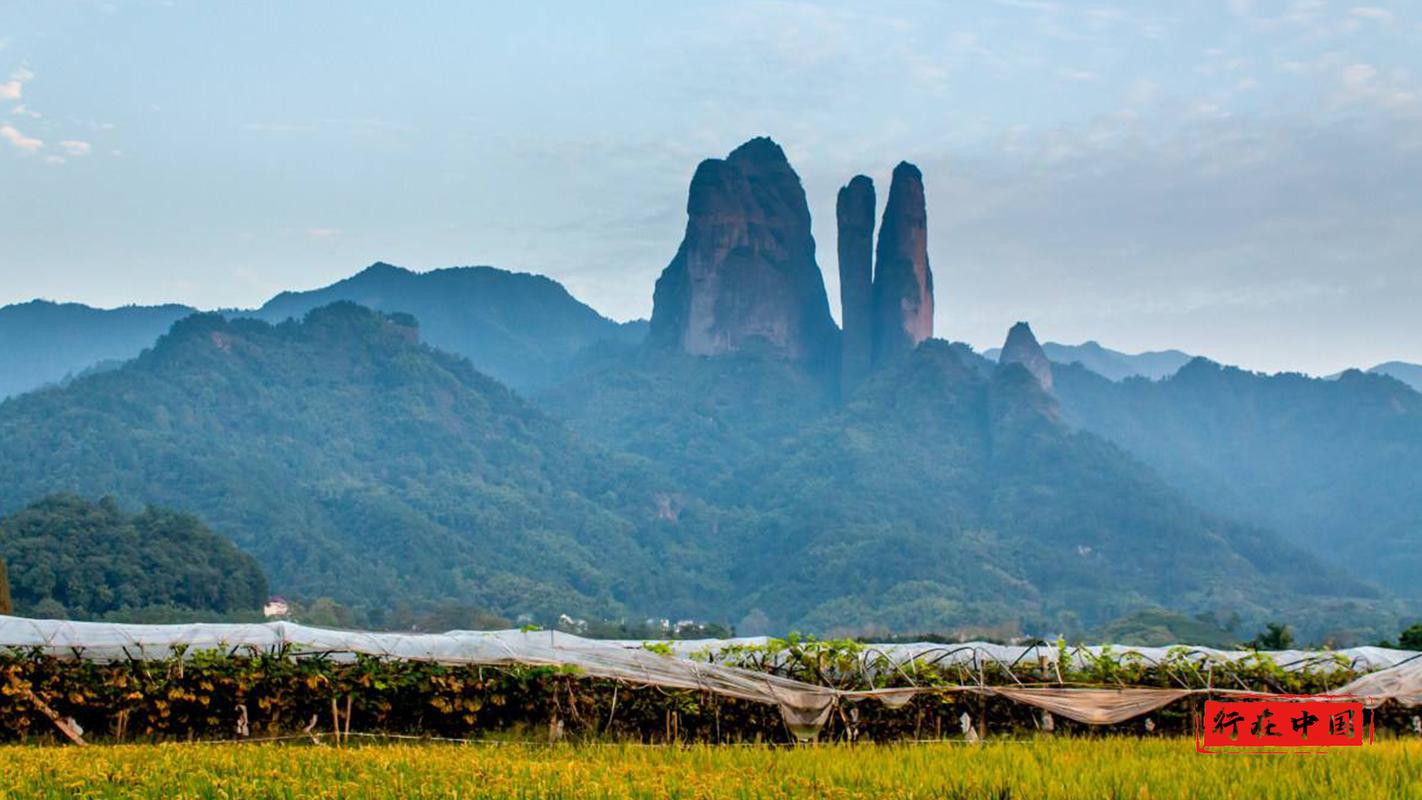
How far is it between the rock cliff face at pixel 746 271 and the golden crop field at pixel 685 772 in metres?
166

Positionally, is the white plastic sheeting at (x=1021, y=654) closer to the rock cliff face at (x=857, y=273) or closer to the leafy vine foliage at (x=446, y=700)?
the leafy vine foliage at (x=446, y=700)

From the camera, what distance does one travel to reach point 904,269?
168 m

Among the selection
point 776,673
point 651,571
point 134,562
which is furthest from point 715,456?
point 776,673

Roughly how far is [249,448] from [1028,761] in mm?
123523

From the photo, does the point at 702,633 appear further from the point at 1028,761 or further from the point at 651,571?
the point at 1028,761

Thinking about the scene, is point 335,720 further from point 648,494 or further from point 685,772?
point 648,494

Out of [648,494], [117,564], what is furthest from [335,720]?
[648,494]

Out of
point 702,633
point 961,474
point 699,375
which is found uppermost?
point 699,375

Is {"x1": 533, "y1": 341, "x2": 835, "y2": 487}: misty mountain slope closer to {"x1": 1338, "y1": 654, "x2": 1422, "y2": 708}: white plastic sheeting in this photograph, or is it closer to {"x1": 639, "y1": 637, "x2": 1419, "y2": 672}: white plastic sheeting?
{"x1": 639, "y1": 637, "x2": 1419, "y2": 672}: white plastic sheeting

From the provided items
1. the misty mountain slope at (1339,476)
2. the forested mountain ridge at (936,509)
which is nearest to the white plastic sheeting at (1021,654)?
the forested mountain ridge at (936,509)

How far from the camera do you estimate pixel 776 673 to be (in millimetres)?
14953

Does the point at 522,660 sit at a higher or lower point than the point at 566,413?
lower

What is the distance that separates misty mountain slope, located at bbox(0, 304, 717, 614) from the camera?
108062mm

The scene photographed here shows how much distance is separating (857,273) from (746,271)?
13211 millimetres
